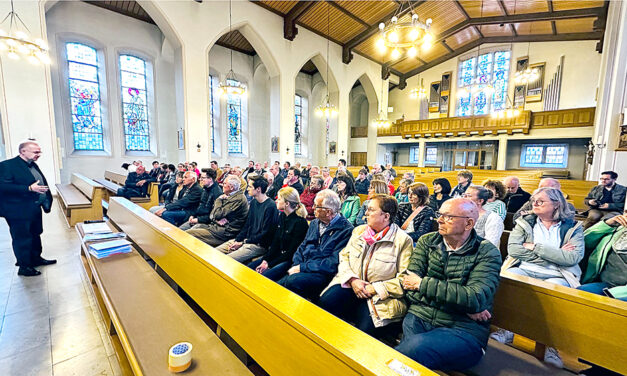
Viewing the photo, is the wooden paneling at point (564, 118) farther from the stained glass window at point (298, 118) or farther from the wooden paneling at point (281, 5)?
the wooden paneling at point (281, 5)

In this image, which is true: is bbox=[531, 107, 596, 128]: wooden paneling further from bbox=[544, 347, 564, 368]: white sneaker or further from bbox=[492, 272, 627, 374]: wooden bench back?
bbox=[492, 272, 627, 374]: wooden bench back

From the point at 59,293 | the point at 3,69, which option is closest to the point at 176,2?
the point at 3,69

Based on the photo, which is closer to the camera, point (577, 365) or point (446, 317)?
point (446, 317)

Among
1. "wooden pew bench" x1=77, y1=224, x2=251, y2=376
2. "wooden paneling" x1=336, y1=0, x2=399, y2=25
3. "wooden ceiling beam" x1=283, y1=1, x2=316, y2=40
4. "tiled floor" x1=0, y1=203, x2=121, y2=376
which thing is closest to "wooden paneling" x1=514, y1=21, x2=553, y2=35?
"wooden paneling" x1=336, y1=0, x2=399, y2=25

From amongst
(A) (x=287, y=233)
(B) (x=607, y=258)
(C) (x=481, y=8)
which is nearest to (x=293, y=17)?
(C) (x=481, y=8)

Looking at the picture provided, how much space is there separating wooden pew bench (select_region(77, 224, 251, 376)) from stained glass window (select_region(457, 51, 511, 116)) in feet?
49.4

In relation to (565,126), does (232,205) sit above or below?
below

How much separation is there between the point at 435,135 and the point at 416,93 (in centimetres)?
321

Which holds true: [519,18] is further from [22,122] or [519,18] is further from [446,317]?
[22,122]

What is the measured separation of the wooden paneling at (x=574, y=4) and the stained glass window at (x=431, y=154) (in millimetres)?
7865

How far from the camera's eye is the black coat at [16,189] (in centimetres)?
256

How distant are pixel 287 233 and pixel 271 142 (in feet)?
31.0

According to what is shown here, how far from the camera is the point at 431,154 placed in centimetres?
1656

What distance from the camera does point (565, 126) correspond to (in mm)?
11508
